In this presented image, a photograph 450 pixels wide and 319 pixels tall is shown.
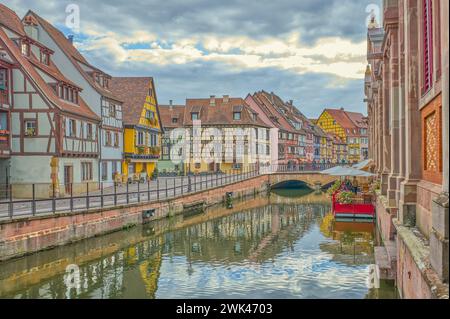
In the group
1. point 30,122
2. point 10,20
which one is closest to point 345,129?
point 10,20

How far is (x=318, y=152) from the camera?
100062mm

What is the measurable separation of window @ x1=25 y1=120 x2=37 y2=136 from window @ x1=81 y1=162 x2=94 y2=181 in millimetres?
5348

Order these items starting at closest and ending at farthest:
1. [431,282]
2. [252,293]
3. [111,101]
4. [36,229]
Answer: [431,282]
[252,293]
[36,229]
[111,101]

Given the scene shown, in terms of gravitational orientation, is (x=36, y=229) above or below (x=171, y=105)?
below

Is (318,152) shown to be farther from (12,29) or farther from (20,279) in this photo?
(20,279)

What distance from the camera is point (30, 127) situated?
A: 97.3ft

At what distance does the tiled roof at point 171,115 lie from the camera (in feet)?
235

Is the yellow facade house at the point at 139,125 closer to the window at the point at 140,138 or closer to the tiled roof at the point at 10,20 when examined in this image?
the window at the point at 140,138

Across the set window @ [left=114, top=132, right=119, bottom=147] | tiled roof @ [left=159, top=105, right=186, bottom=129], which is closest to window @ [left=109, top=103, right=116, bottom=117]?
window @ [left=114, top=132, right=119, bottom=147]

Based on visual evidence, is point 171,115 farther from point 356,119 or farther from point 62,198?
point 356,119

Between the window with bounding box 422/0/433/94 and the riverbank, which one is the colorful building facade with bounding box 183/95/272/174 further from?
the window with bounding box 422/0/433/94

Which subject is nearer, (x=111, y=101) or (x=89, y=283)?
(x=89, y=283)
